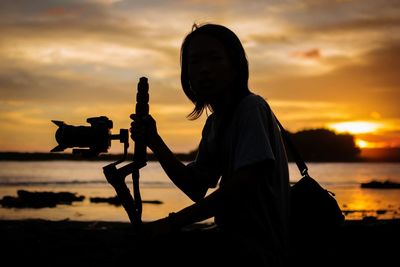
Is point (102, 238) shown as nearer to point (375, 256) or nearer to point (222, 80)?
point (375, 256)

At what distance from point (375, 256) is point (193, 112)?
10.6ft

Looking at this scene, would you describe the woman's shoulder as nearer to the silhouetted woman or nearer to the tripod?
the silhouetted woman

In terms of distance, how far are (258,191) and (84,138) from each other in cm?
108

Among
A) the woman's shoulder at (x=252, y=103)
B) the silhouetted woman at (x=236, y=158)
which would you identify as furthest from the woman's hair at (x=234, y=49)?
the woman's shoulder at (x=252, y=103)

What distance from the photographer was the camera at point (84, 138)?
9.12 ft

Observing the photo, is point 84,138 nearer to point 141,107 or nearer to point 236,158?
point 141,107

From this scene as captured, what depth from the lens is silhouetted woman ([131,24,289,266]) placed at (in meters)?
2.42

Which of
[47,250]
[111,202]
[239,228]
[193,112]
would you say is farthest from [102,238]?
[111,202]

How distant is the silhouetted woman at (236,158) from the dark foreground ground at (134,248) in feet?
0.61

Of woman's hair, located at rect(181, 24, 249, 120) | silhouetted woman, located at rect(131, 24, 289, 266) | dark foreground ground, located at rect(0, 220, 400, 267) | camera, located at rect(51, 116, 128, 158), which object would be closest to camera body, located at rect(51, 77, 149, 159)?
camera, located at rect(51, 116, 128, 158)

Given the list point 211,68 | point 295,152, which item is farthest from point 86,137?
point 295,152

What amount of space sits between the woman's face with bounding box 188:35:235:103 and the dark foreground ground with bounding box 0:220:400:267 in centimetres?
85

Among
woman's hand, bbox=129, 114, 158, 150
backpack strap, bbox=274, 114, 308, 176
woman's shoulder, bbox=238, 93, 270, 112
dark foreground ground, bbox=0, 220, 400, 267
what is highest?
woman's shoulder, bbox=238, 93, 270, 112

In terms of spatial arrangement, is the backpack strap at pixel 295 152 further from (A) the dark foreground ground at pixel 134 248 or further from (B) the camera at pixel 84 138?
(B) the camera at pixel 84 138
